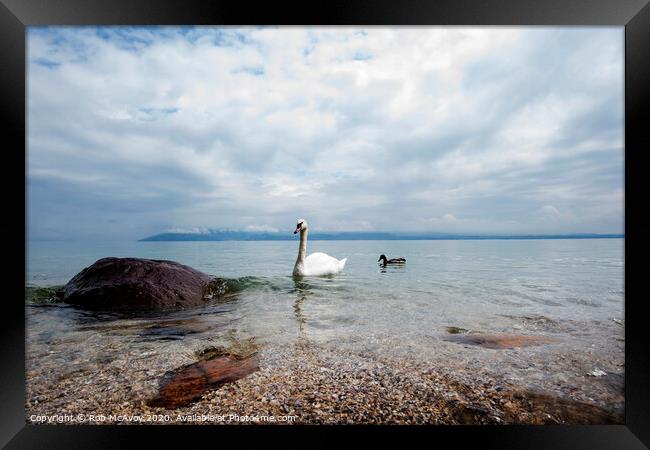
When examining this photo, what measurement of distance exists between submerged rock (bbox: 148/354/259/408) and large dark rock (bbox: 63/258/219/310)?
2937mm

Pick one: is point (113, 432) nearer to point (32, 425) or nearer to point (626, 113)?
point (32, 425)

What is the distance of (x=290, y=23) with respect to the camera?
99.4 inches

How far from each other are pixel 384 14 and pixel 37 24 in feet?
10.3

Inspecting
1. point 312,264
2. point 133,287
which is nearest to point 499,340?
point 312,264

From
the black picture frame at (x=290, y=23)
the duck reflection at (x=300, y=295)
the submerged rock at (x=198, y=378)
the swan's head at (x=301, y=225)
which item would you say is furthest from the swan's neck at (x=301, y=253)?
the black picture frame at (x=290, y=23)

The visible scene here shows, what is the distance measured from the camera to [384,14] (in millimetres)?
2473

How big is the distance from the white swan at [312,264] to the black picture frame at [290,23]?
6.68 metres

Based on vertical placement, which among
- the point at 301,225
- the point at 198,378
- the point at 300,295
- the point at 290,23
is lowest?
the point at 300,295

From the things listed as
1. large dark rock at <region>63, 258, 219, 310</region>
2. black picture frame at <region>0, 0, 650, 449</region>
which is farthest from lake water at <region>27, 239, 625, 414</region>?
large dark rock at <region>63, 258, 219, 310</region>

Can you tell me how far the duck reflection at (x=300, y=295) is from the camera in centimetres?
479

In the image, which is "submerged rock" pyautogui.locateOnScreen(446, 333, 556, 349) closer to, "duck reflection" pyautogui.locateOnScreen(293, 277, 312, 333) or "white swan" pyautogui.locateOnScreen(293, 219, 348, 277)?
"duck reflection" pyautogui.locateOnScreen(293, 277, 312, 333)

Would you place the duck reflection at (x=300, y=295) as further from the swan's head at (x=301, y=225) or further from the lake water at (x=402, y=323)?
the swan's head at (x=301, y=225)

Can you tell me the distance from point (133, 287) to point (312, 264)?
4946 millimetres

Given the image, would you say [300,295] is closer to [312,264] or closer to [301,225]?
[312,264]
